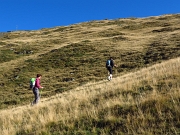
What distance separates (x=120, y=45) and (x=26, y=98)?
31.7m

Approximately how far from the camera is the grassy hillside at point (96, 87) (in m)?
8.10

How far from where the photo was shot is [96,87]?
1859cm

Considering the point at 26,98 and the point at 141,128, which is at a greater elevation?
the point at 26,98

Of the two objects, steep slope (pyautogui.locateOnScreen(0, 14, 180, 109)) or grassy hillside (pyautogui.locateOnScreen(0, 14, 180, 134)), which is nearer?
grassy hillside (pyautogui.locateOnScreen(0, 14, 180, 134))

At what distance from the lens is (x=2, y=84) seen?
41.8 metres

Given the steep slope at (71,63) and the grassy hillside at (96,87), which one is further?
the steep slope at (71,63)

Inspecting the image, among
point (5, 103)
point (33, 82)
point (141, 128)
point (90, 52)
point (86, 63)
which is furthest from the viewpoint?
point (90, 52)

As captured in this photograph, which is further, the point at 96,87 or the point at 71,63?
the point at 71,63

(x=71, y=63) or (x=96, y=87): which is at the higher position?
(x=71, y=63)

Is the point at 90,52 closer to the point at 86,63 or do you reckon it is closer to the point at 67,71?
the point at 86,63

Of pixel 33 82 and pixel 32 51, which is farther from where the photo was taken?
pixel 32 51

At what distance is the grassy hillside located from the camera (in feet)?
26.6

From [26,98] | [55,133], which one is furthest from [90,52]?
[55,133]

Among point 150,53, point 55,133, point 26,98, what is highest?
point 150,53
